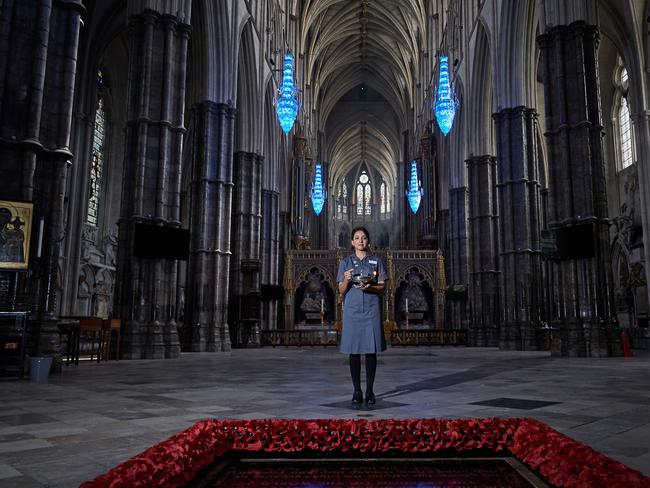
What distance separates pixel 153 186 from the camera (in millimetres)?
14391

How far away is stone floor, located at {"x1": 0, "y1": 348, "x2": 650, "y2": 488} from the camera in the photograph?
3344 mm

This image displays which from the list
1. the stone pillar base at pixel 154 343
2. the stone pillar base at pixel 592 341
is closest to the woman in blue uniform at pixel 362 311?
the stone pillar base at pixel 154 343

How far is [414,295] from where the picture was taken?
107 feet

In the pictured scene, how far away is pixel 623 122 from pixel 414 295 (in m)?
14.9

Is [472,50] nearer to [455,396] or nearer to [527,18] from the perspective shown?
[527,18]

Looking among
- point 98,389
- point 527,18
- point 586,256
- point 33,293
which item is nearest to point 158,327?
point 33,293

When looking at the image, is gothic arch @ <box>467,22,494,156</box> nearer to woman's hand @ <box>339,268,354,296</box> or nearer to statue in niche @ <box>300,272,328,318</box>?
statue in niche @ <box>300,272,328,318</box>

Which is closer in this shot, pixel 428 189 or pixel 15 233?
pixel 15 233

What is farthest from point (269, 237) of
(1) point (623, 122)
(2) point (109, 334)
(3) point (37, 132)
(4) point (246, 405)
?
(4) point (246, 405)

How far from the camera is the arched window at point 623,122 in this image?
94.6 feet

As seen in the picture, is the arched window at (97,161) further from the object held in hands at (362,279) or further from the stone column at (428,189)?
the object held in hands at (362,279)

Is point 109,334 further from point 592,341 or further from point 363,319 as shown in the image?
point 592,341

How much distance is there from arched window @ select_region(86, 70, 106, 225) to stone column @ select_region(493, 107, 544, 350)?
19.3m

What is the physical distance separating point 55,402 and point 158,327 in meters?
8.30
